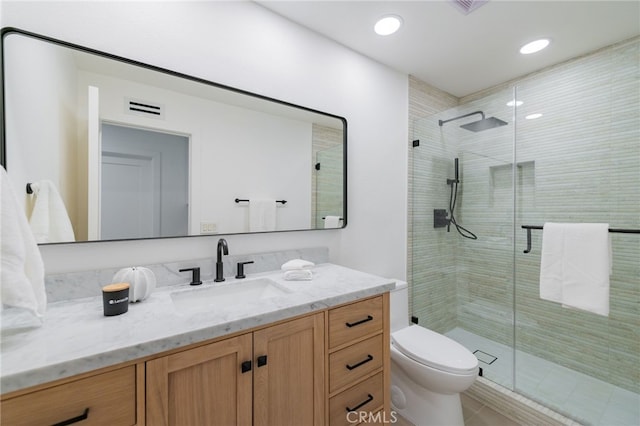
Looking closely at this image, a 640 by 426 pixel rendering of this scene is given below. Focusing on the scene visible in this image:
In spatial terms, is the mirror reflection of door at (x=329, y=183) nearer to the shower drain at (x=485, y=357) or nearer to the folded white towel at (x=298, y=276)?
the folded white towel at (x=298, y=276)

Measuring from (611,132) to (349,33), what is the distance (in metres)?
1.88

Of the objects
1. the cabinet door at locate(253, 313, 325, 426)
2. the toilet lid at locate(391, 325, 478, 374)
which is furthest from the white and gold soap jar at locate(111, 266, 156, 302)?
the toilet lid at locate(391, 325, 478, 374)

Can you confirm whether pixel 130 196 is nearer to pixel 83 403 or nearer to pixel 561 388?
pixel 83 403

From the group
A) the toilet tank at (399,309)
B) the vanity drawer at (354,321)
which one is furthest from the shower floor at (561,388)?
the vanity drawer at (354,321)

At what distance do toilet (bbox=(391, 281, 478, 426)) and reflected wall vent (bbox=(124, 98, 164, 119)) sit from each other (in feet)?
4.69

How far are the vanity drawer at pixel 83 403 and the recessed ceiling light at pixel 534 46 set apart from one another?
2.73 meters

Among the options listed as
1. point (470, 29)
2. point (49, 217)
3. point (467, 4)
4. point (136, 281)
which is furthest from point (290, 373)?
point (470, 29)

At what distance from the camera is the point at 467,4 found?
1478 millimetres

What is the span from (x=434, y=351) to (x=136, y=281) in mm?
1573

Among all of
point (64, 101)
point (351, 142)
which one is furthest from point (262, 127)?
point (64, 101)

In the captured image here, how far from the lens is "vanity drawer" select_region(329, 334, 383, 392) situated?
109cm

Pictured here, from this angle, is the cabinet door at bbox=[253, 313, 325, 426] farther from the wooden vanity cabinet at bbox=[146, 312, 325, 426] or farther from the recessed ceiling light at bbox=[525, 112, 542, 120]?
the recessed ceiling light at bbox=[525, 112, 542, 120]

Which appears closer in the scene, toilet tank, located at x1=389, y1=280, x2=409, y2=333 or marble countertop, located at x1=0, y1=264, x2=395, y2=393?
marble countertop, located at x1=0, y1=264, x2=395, y2=393
